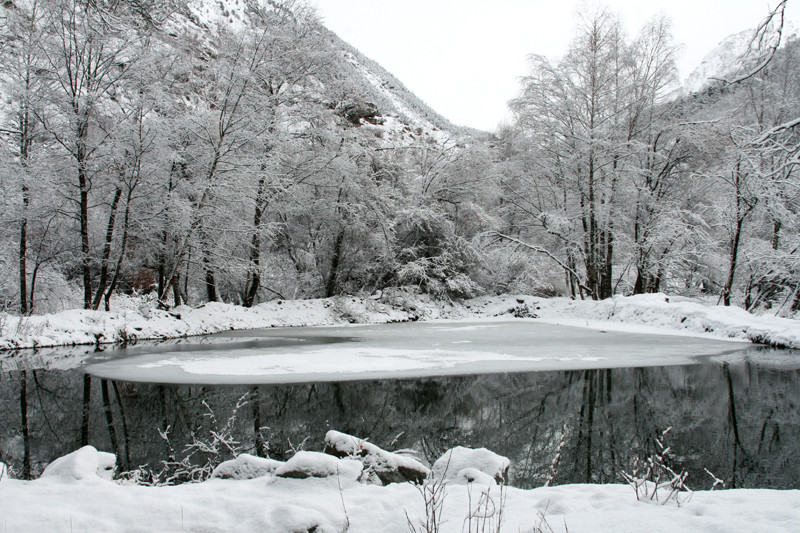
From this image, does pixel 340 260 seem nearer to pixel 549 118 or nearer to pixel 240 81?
pixel 240 81

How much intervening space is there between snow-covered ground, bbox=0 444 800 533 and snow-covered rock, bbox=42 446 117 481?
0.04 feet

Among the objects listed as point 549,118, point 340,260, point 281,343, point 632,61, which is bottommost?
point 281,343

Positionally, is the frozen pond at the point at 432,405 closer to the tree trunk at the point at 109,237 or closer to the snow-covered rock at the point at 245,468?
the snow-covered rock at the point at 245,468

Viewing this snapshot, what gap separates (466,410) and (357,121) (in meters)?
17.9

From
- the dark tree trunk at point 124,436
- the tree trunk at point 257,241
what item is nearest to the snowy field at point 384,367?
the dark tree trunk at point 124,436

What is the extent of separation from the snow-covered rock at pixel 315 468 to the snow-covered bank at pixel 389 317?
31.7ft

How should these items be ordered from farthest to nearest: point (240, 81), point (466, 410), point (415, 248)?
point (415, 248), point (240, 81), point (466, 410)

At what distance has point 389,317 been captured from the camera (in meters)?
16.9

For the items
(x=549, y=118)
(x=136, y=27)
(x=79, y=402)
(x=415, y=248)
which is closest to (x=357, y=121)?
(x=415, y=248)

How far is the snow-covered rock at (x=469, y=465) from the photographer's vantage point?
9.42 feet

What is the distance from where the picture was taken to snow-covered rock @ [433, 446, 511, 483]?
9.42 feet

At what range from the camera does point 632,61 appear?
16719 millimetres

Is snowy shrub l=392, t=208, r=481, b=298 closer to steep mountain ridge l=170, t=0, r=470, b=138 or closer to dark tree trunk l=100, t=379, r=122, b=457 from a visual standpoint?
steep mountain ridge l=170, t=0, r=470, b=138

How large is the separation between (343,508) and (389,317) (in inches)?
576
